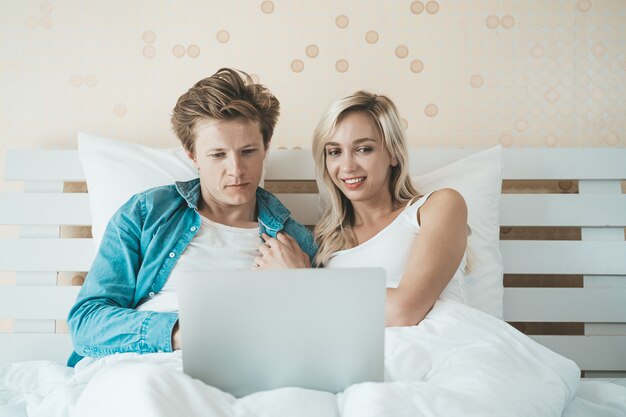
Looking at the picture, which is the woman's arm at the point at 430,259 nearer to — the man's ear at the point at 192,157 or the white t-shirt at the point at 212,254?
the white t-shirt at the point at 212,254

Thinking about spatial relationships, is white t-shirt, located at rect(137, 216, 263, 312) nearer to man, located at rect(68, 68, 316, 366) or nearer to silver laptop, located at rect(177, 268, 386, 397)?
man, located at rect(68, 68, 316, 366)

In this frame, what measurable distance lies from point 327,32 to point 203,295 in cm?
129

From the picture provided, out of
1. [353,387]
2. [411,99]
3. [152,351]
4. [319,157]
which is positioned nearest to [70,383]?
[152,351]

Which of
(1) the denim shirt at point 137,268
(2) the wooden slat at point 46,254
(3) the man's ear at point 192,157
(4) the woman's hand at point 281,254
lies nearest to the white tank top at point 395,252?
(4) the woman's hand at point 281,254

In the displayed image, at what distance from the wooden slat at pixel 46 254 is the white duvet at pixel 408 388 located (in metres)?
0.40

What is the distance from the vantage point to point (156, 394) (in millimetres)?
823

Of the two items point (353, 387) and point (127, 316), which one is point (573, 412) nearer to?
point (353, 387)

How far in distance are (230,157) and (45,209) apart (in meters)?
0.71

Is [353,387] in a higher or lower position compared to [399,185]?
lower

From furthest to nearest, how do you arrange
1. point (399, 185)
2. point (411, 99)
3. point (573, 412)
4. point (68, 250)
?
1. point (411, 99)
2. point (68, 250)
3. point (399, 185)
4. point (573, 412)

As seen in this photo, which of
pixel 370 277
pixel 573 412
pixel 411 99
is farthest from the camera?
pixel 411 99

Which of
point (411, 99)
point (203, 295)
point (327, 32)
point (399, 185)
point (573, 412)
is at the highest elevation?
point (327, 32)

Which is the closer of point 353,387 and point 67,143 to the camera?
point 353,387

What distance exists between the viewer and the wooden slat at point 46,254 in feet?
5.90
